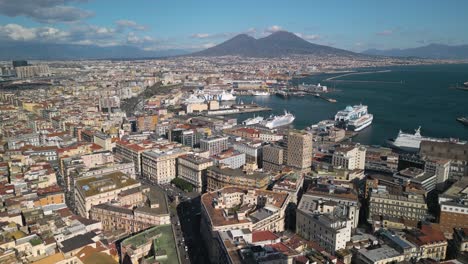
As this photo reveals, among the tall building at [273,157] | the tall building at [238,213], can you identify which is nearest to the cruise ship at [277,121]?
the tall building at [273,157]

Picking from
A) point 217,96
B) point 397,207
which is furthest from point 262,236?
point 217,96

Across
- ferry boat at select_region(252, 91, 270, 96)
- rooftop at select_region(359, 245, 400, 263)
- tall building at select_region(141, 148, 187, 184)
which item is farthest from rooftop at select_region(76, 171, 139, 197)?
ferry boat at select_region(252, 91, 270, 96)

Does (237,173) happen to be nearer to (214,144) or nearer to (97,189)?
(214,144)

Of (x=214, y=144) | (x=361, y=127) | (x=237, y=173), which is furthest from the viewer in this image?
(x=361, y=127)

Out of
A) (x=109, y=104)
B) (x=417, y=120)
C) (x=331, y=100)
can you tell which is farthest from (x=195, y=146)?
(x=331, y=100)

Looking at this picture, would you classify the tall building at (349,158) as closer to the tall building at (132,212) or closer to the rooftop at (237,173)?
the rooftop at (237,173)

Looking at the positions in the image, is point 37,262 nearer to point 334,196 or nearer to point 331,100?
point 334,196
